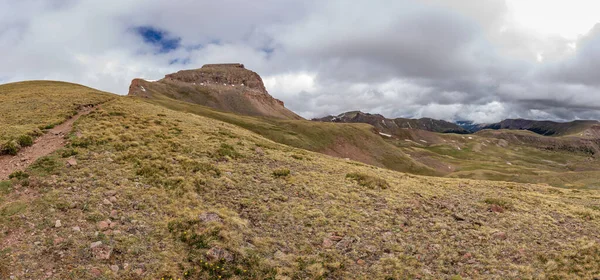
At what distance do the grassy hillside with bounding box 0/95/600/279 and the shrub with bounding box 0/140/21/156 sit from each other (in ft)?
10.5

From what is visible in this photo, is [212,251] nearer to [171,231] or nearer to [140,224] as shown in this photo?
[171,231]

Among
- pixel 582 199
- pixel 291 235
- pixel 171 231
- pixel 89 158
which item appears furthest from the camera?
pixel 582 199

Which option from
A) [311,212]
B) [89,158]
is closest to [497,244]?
[311,212]

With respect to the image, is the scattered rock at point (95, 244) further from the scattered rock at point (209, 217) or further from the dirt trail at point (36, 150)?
the dirt trail at point (36, 150)

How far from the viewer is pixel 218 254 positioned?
507 inches

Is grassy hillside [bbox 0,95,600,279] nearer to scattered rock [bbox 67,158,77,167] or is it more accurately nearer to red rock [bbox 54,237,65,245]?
red rock [bbox 54,237,65,245]

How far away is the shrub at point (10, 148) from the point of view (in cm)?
2042

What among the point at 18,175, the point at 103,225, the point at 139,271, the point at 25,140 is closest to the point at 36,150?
the point at 25,140

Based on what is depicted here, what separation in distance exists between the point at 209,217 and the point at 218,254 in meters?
3.22

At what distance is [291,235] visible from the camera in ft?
50.9

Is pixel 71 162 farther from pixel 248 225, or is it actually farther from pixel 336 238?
pixel 336 238

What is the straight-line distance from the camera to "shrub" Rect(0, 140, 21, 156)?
20422 mm

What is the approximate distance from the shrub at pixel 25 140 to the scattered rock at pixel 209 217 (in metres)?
17.3

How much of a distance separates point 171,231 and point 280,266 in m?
5.57
